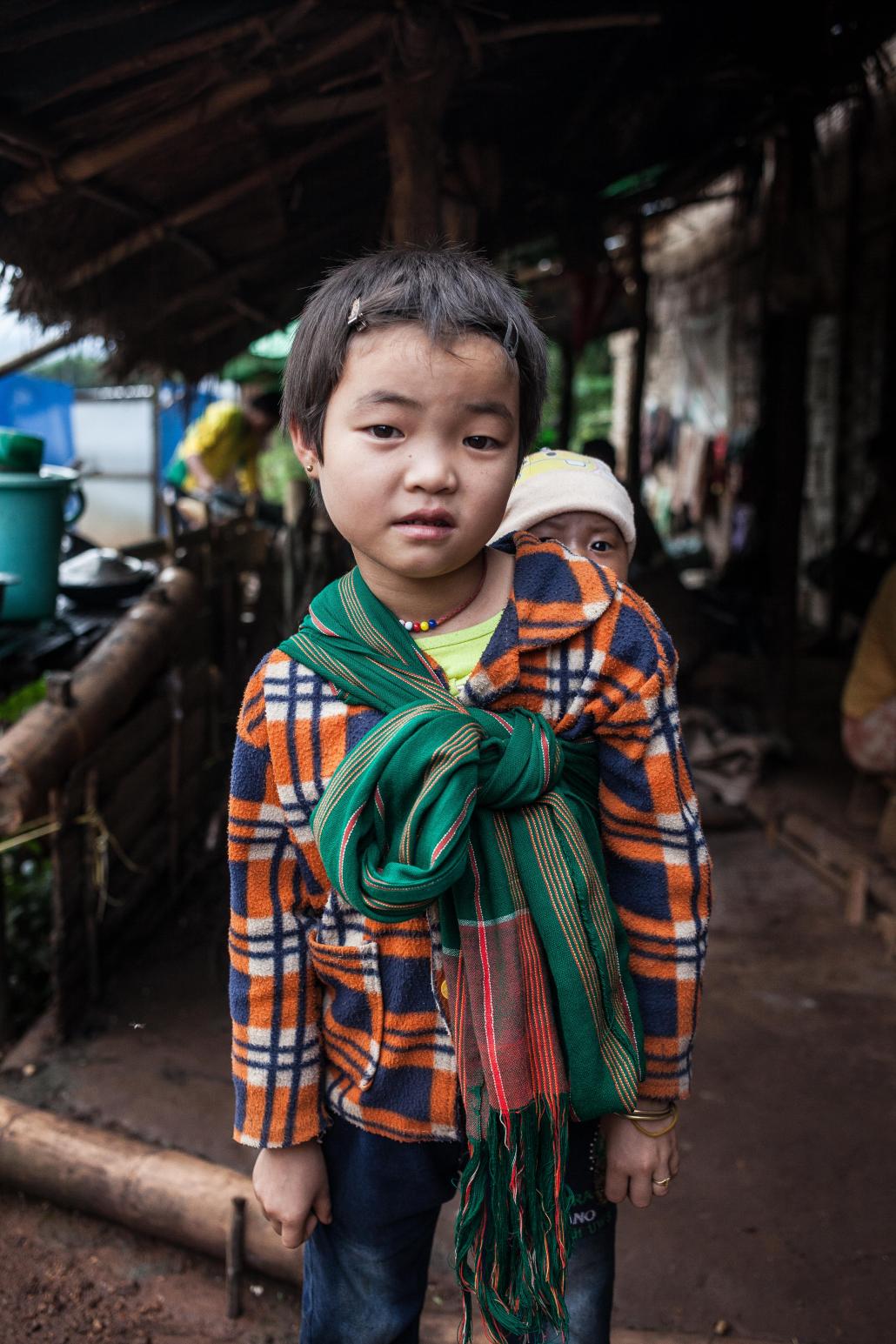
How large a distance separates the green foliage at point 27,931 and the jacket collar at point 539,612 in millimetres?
2651

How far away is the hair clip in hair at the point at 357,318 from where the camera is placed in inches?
45.0

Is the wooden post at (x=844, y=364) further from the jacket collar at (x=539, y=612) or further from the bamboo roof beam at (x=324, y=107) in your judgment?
the jacket collar at (x=539, y=612)

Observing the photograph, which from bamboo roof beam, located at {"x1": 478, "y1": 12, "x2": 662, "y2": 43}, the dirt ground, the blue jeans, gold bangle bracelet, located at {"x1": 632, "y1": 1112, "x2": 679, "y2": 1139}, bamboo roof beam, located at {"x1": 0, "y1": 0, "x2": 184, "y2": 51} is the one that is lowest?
the dirt ground

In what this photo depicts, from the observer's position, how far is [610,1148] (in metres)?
1.29

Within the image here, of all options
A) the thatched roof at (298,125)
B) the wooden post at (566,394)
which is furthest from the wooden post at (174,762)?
the wooden post at (566,394)

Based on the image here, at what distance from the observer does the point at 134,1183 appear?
2432 mm

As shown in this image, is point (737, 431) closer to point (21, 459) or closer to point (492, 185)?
point (492, 185)

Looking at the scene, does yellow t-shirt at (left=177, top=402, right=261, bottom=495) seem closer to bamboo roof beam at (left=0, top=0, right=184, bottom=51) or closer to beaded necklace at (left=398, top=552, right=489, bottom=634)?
bamboo roof beam at (left=0, top=0, right=184, bottom=51)

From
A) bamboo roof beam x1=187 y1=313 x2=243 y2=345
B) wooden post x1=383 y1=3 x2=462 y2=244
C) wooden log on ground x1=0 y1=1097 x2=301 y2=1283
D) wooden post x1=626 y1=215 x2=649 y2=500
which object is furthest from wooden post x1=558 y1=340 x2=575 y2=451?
wooden log on ground x1=0 y1=1097 x2=301 y2=1283

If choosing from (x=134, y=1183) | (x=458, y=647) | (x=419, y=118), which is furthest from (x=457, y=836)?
(x=419, y=118)

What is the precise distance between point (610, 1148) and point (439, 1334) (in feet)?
3.42

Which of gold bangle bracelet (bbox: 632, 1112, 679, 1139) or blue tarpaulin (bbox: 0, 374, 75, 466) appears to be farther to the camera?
blue tarpaulin (bbox: 0, 374, 75, 466)

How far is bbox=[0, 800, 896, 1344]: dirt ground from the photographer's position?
7.38 ft

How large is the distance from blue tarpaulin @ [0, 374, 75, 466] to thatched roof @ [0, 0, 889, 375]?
10.6 feet
